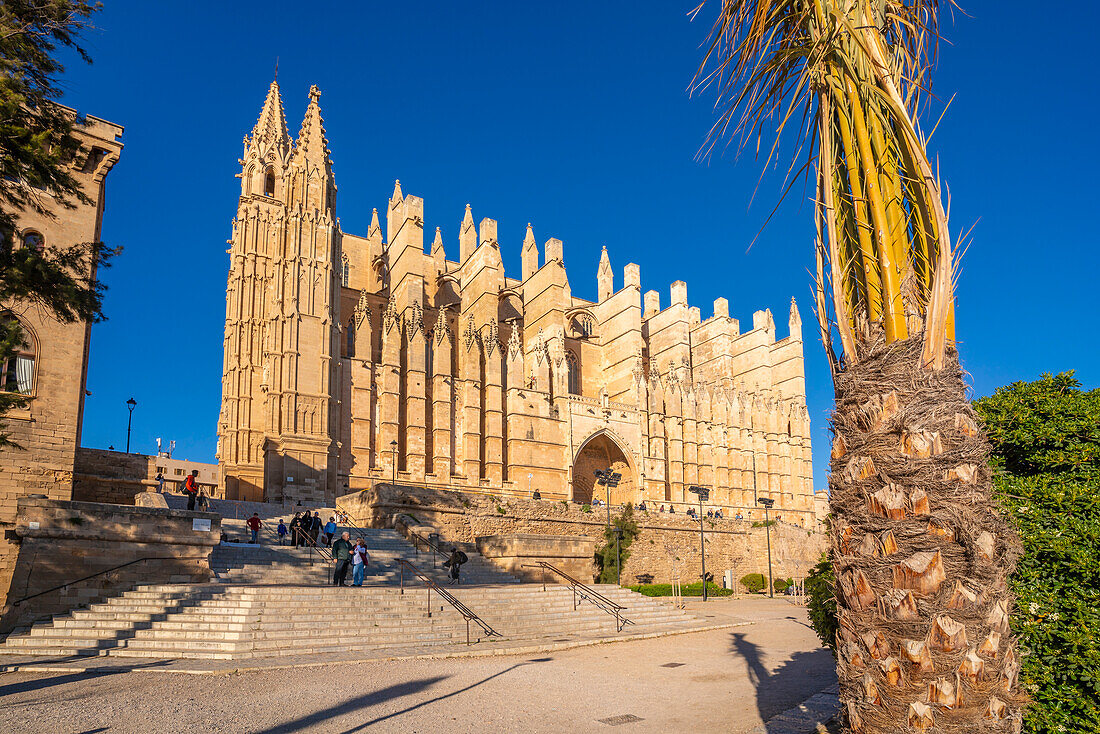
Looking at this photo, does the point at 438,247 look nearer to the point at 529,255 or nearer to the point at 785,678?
the point at 529,255

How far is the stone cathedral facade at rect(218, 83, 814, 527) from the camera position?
89.4 ft

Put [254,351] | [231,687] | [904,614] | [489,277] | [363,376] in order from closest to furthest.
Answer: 1. [904,614]
2. [231,687]
3. [254,351]
4. [363,376]
5. [489,277]

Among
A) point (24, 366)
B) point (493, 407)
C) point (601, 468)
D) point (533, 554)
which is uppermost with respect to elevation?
point (493, 407)

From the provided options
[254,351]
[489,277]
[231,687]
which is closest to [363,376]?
[254,351]

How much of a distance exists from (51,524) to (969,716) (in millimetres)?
13405

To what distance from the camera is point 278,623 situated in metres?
11.3

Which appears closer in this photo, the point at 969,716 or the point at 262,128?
the point at 969,716

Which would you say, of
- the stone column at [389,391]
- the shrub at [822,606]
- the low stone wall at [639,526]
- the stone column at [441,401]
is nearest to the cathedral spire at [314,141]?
the stone column at [389,391]

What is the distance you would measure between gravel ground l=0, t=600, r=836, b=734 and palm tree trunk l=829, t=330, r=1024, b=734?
4123 mm

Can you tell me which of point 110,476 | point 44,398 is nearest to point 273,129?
point 110,476

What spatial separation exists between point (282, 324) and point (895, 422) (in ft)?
87.3

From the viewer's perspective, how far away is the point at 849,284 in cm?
348

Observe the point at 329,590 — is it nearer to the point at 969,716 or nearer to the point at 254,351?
the point at 969,716

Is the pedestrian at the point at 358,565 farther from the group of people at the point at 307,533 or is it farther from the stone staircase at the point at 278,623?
the group of people at the point at 307,533
